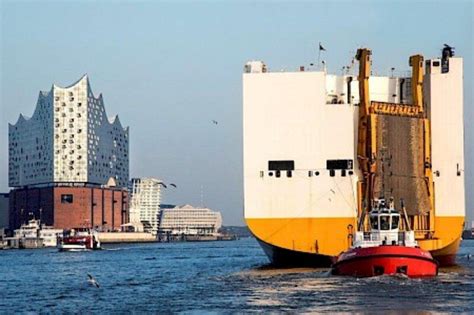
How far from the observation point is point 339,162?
5553 centimetres

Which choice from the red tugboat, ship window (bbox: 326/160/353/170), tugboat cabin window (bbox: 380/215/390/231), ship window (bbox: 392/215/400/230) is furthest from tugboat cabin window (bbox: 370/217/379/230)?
ship window (bbox: 326/160/353/170)

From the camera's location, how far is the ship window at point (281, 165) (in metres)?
55.4

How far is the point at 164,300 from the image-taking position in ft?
134

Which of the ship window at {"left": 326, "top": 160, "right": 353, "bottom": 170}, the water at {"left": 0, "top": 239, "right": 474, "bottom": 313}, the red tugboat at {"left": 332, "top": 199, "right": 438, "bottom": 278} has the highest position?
the ship window at {"left": 326, "top": 160, "right": 353, "bottom": 170}

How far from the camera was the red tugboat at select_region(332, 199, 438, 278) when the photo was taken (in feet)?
145

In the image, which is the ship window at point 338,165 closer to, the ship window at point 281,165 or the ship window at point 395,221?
the ship window at point 281,165

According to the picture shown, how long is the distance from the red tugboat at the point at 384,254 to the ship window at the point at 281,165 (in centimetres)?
791

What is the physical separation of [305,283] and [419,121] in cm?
1494

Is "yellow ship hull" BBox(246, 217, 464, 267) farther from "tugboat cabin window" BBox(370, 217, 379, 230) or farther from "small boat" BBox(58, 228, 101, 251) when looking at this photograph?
"small boat" BBox(58, 228, 101, 251)

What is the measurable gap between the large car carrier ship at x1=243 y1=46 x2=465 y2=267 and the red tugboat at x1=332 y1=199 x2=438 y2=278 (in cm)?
541

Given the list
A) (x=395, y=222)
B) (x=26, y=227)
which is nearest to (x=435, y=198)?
(x=395, y=222)

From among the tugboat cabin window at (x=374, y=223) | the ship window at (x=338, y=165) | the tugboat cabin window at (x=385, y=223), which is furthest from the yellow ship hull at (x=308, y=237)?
the tugboat cabin window at (x=385, y=223)

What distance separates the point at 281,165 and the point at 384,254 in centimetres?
1252

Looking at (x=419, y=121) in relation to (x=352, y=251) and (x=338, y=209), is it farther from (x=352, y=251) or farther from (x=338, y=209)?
(x=352, y=251)
